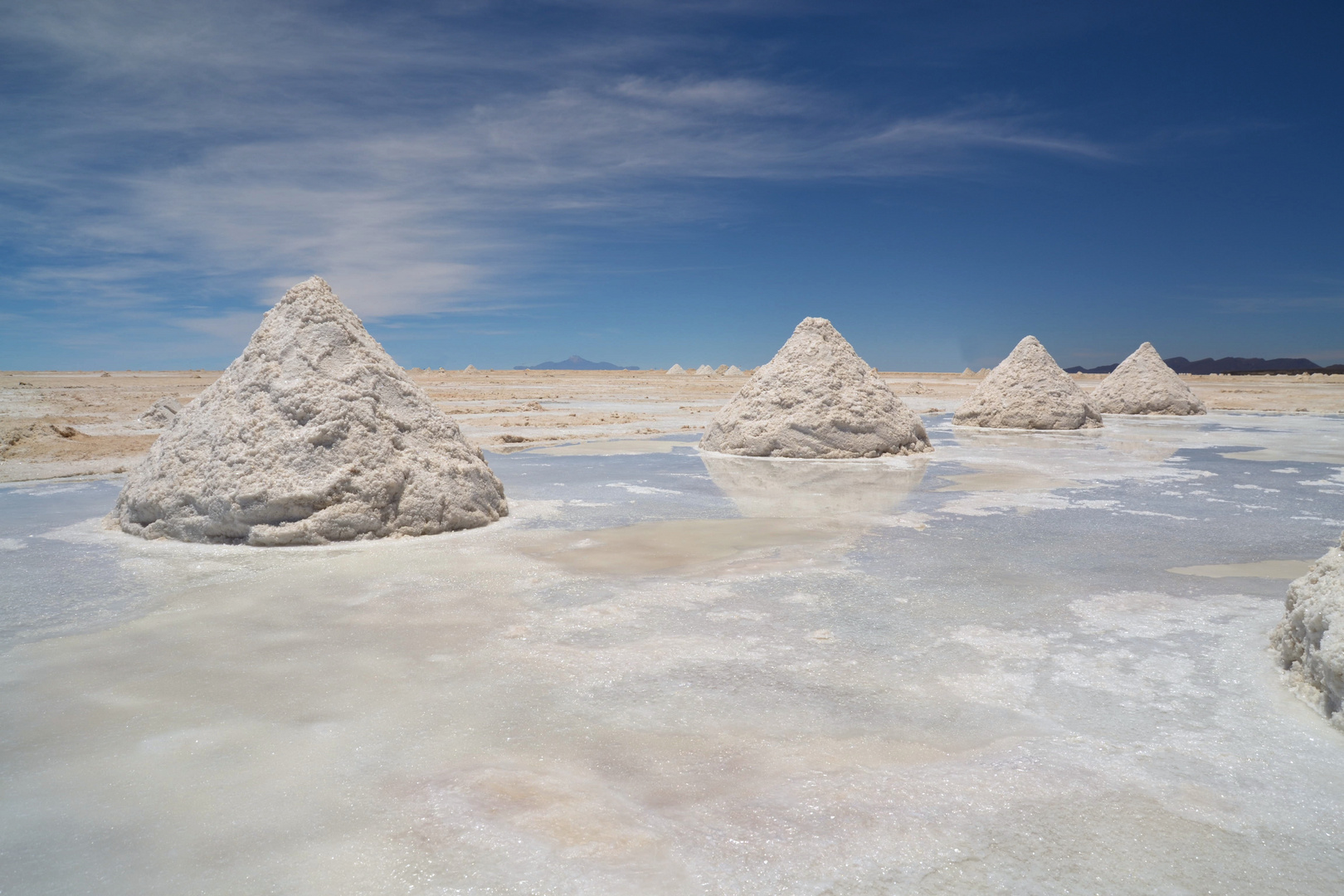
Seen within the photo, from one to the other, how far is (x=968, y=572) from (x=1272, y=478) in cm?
542

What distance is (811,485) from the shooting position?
7836 mm

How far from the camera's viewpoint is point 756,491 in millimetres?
7359

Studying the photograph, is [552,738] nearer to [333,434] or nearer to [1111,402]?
[333,434]

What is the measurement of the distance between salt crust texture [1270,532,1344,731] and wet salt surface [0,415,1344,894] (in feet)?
0.27

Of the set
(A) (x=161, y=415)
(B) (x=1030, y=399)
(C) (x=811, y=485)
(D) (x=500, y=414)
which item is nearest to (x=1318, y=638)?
(C) (x=811, y=485)

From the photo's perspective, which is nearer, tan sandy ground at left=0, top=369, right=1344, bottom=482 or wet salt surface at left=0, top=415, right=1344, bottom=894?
wet salt surface at left=0, top=415, right=1344, bottom=894

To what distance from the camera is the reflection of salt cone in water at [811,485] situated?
6473 millimetres

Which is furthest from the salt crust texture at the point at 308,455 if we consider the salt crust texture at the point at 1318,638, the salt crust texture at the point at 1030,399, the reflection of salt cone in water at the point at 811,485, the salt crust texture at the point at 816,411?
the salt crust texture at the point at 1030,399

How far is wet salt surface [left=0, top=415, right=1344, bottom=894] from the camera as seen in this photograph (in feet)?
6.43

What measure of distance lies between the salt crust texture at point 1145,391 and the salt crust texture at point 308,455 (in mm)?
17089

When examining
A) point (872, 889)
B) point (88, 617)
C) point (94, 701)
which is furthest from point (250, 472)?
point (872, 889)

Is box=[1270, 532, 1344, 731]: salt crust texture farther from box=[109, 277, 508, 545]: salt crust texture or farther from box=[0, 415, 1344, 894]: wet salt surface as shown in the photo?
box=[109, 277, 508, 545]: salt crust texture

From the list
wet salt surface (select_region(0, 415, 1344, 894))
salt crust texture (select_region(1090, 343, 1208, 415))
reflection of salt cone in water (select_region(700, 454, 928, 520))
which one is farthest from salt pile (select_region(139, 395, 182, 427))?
salt crust texture (select_region(1090, 343, 1208, 415))

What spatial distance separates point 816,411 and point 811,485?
7.50 feet
